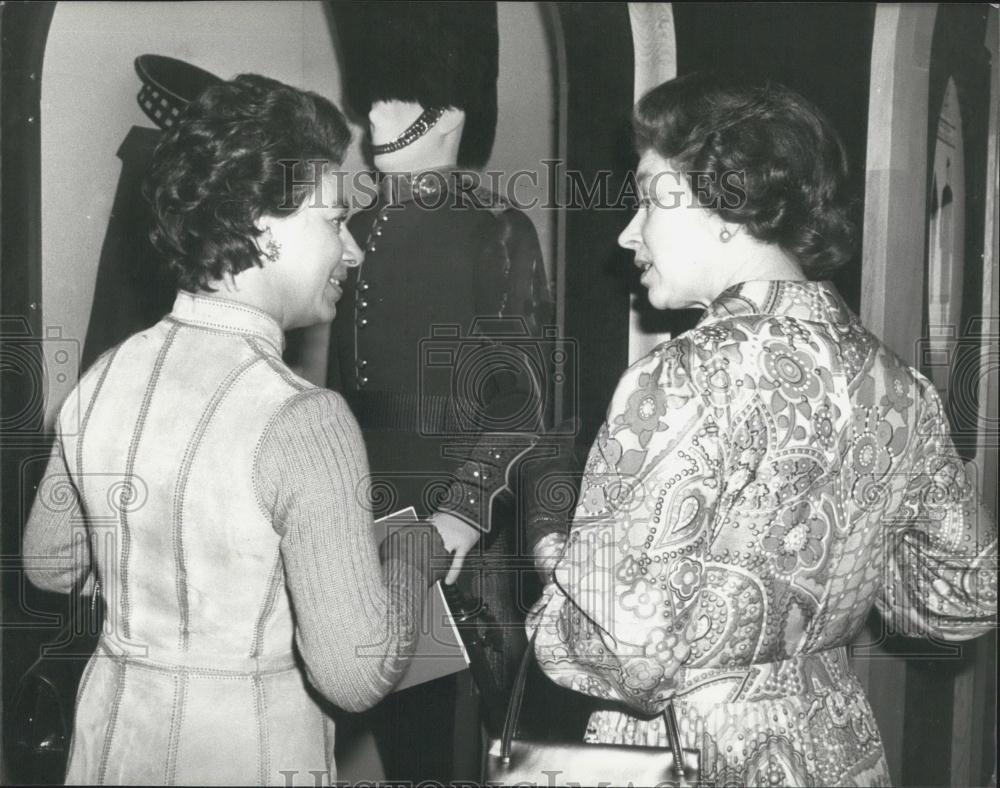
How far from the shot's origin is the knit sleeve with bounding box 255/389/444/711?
3.05 feet

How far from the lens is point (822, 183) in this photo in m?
1.06

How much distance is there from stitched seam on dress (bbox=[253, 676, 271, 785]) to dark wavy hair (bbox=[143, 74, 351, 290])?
445 millimetres

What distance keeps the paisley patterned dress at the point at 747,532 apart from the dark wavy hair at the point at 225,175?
451 mm

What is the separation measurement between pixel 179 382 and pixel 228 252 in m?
0.16

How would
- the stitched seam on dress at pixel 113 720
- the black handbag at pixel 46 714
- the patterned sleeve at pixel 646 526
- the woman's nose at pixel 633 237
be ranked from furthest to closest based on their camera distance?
the black handbag at pixel 46 714
the woman's nose at pixel 633 237
the stitched seam on dress at pixel 113 720
the patterned sleeve at pixel 646 526

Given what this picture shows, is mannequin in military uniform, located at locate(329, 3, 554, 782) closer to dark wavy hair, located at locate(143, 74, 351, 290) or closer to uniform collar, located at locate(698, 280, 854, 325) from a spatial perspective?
dark wavy hair, located at locate(143, 74, 351, 290)

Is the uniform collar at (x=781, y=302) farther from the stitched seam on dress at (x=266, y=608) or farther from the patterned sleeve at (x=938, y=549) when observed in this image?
the stitched seam on dress at (x=266, y=608)

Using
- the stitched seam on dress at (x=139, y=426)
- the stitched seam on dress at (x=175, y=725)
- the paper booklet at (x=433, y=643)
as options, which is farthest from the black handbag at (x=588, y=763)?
the stitched seam on dress at (x=139, y=426)

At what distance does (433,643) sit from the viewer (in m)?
1.27

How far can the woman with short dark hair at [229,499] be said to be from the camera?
95 cm

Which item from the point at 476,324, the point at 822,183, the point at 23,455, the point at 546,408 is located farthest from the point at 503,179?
the point at 23,455

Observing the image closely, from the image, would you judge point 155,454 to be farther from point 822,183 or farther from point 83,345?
point 822,183

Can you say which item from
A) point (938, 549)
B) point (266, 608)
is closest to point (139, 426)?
point (266, 608)

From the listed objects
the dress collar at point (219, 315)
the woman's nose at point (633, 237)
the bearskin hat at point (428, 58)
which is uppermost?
the bearskin hat at point (428, 58)
